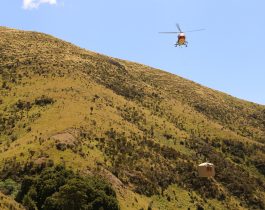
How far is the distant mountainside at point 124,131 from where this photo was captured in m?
71.6

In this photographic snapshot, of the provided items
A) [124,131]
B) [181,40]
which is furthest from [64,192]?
[124,131]

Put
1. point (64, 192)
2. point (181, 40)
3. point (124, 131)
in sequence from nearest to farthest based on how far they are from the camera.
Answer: point (181, 40) → point (64, 192) → point (124, 131)

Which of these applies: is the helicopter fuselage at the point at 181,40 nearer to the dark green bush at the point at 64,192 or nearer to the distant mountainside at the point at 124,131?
the dark green bush at the point at 64,192

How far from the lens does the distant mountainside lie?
71.6 meters

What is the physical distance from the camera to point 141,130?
95.8m

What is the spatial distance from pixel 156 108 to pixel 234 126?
71.4 ft

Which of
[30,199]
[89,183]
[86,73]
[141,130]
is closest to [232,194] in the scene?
[141,130]

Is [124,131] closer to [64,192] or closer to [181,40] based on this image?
[64,192]

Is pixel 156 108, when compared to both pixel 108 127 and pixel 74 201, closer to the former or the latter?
pixel 108 127

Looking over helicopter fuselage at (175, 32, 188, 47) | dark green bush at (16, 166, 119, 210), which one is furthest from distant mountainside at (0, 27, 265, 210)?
helicopter fuselage at (175, 32, 188, 47)

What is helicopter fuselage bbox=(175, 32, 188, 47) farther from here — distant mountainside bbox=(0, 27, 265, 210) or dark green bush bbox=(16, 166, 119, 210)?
distant mountainside bbox=(0, 27, 265, 210)

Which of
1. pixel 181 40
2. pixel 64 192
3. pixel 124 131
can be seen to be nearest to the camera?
pixel 181 40

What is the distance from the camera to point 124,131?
291 ft

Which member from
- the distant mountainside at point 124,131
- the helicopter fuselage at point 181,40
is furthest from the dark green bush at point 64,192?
the helicopter fuselage at point 181,40
